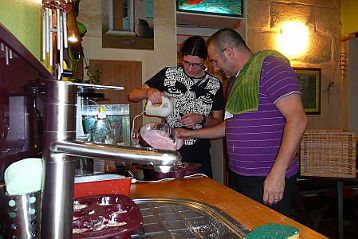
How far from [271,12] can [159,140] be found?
2.66 m

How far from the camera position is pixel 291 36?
11.7 feet

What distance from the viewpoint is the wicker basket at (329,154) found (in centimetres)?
222

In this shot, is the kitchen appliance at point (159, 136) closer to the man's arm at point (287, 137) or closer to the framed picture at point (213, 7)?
the man's arm at point (287, 137)

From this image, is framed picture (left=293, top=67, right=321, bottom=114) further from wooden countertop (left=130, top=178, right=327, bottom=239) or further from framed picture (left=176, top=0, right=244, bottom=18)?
wooden countertop (left=130, top=178, right=327, bottom=239)

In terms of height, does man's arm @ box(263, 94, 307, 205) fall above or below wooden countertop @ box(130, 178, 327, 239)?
above

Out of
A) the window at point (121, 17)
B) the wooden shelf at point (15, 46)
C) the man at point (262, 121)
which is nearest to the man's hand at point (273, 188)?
the man at point (262, 121)

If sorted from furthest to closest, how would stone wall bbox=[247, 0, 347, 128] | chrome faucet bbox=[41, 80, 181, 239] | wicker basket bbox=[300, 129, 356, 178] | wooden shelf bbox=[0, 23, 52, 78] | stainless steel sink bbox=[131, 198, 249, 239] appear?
stone wall bbox=[247, 0, 347, 128], wicker basket bbox=[300, 129, 356, 178], stainless steel sink bbox=[131, 198, 249, 239], wooden shelf bbox=[0, 23, 52, 78], chrome faucet bbox=[41, 80, 181, 239]

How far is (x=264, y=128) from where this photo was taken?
1.46 metres

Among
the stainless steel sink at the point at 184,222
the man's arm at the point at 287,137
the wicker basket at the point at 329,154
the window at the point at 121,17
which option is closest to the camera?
the stainless steel sink at the point at 184,222

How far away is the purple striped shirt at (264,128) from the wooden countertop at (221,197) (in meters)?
0.25

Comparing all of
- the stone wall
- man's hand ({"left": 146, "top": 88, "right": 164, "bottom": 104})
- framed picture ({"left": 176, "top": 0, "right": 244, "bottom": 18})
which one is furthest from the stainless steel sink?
the stone wall

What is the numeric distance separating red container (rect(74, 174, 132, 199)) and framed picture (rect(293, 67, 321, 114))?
3.10 metres

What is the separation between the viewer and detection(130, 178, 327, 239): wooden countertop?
0.82m

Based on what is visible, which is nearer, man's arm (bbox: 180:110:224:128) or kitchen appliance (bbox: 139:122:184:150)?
kitchen appliance (bbox: 139:122:184:150)
